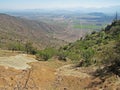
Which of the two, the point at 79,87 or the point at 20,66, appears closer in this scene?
the point at 79,87

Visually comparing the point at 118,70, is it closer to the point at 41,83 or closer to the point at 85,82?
the point at 85,82

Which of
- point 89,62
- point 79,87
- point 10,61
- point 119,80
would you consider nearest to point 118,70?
point 119,80

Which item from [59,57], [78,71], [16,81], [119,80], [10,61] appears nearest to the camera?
[119,80]

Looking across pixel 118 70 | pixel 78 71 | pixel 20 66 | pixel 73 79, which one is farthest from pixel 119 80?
pixel 20 66

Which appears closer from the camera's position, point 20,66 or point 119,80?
point 119,80

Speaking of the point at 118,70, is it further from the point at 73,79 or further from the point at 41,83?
the point at 41,83

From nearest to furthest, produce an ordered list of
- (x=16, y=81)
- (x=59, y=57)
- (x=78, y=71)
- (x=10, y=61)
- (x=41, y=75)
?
(x=16, y=81)
(x=41, y=75)
(x=78, y=71)
(x=10, y=61)
(x=59, y=57)
